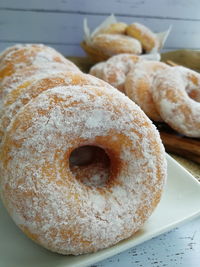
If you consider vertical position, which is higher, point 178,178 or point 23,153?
point 23,153

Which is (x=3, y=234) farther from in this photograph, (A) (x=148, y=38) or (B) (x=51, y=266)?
(A) (x=148, y=38)

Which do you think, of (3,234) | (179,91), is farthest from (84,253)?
(179,91)

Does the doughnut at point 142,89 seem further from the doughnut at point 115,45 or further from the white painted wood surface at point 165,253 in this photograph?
the white painted wood surface at point 165,253

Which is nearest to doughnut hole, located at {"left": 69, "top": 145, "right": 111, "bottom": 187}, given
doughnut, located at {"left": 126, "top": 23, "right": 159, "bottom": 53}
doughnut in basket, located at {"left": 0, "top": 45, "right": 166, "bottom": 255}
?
doughnut in basket, located at {"left": 0, "top": 45, "right": 166, "bottom": 255}

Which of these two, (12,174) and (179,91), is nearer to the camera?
(12,174)

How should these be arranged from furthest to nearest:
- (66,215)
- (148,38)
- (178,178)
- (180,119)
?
(148,38) < (180,119) < (178,178) < (66,215)

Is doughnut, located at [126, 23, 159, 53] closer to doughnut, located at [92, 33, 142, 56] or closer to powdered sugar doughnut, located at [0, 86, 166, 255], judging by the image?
doughnut, located at [92, 33, 142, 56]

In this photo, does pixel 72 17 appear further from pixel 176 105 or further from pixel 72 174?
pixel 72 174

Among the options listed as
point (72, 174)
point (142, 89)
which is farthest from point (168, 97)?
point (72, 174)
